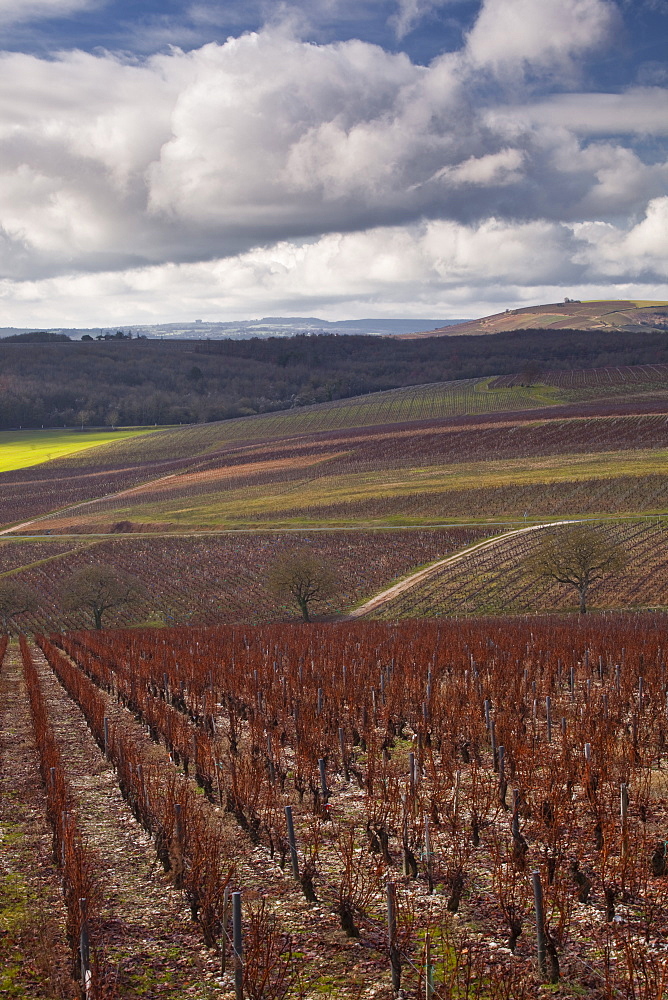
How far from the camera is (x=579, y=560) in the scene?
5028 cm

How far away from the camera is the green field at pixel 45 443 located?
129m

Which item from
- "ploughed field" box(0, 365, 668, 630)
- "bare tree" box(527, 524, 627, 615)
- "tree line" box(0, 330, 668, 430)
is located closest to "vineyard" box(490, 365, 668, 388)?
"ploughed field" box(0, 365, 668, 630)

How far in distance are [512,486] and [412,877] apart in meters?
67.2

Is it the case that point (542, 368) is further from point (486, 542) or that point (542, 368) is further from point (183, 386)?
point (486, 542)

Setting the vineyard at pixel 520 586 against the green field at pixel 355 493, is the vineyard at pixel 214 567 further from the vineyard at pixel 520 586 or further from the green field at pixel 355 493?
the green field at pixel 355 493

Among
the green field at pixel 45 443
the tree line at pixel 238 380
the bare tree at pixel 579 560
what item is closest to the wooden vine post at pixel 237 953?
the bare tree at pixel 579 560

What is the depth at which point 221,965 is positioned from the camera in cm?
888

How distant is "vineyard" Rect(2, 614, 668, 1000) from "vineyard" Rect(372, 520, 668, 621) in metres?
28.2

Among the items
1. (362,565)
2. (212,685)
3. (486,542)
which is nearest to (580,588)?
(486,542)

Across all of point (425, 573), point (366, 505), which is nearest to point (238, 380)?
point (366, 505)

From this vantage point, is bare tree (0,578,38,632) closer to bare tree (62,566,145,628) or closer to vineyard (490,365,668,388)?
bare tree (62,566,145,628)

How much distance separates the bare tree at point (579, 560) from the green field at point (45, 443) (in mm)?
91435

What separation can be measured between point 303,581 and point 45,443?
342 feet

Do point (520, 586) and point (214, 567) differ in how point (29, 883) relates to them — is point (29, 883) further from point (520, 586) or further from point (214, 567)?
point (214, 567)
